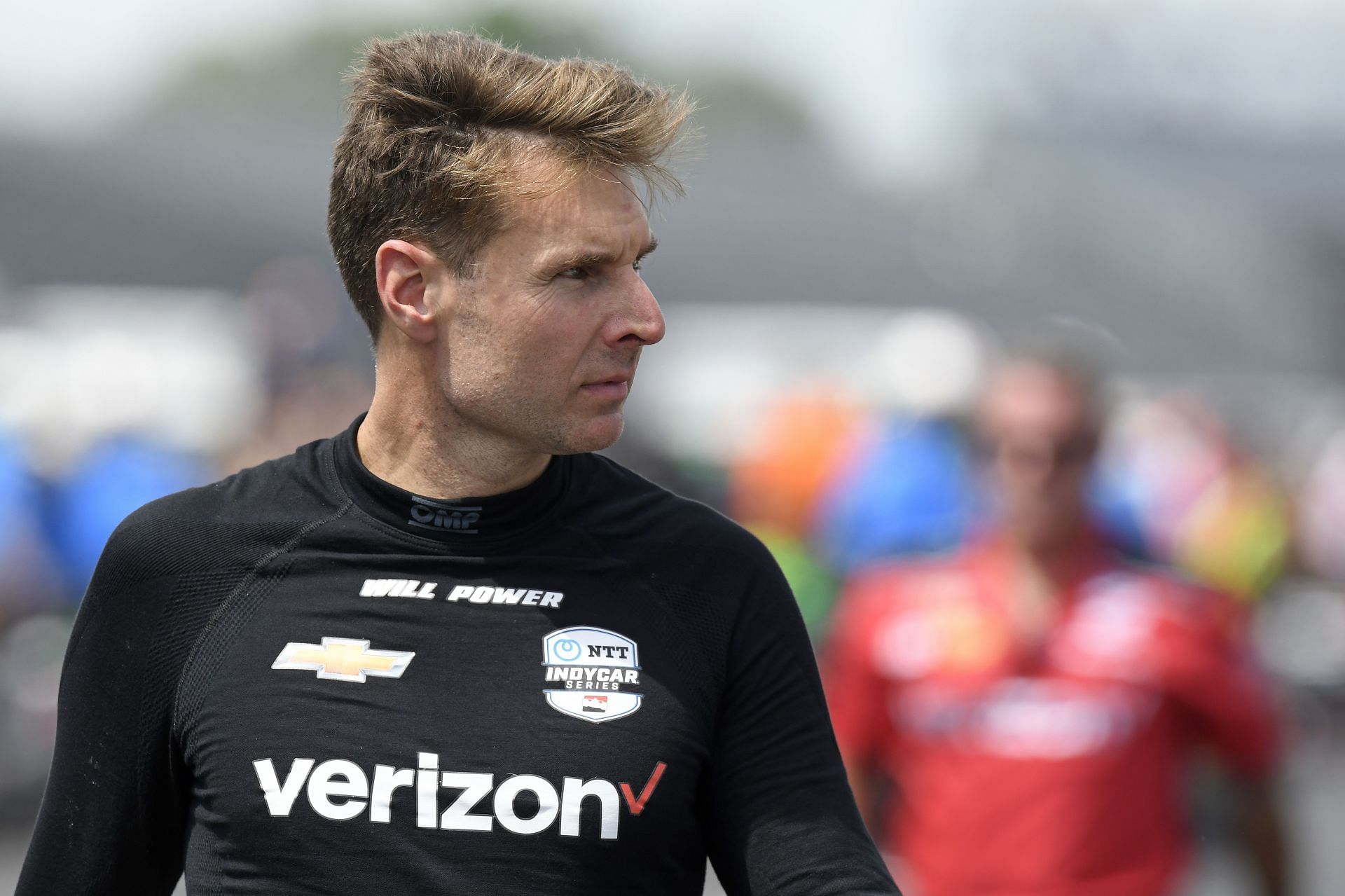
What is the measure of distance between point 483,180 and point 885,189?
139ft

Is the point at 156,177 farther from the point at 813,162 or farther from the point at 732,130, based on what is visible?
the point at 732,130

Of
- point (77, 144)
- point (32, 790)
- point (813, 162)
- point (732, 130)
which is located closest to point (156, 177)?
point (77, 144)

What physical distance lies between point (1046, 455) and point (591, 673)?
2.34m

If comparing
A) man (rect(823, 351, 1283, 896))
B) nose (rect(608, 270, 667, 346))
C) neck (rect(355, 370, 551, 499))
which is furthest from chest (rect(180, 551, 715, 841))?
man (rect(823, 351, 1283, 896))

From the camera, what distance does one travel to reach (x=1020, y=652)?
4379 mm

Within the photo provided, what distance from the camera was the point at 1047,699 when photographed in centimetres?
432

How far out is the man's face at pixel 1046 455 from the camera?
4.39 meters

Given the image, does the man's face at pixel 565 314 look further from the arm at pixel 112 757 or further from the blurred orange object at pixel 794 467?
the blurred orange object at pixel 794 467

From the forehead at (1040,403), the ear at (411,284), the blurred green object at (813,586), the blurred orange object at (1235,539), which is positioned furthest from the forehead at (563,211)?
the blurred orange object at (1235,539)

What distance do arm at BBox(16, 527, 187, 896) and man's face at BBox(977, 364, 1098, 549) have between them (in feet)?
8.45

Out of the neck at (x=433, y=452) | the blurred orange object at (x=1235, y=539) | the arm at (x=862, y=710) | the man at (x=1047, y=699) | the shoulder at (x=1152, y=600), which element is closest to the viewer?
the neck at (x=433, y=452)

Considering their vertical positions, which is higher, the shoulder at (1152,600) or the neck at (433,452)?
the neck at (433,452)

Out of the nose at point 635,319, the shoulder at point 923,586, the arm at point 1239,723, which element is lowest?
the arm at point 1239,723

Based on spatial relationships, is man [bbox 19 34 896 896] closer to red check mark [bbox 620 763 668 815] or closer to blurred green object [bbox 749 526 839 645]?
red check mark [bbox 620 763 668 815]
